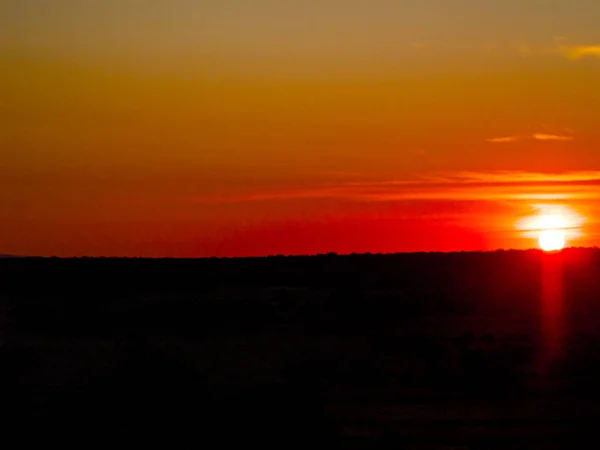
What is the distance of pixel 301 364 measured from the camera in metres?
27.8

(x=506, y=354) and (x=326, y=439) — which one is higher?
(x=506, y=354)

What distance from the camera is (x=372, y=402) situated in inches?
896

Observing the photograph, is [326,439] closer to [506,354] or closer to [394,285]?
[506,354]

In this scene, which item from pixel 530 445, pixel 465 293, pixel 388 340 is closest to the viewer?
pixel 530 445

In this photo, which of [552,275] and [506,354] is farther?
[552,275]

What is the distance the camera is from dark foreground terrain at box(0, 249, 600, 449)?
16047 millimetres

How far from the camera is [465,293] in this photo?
6103 centimetres

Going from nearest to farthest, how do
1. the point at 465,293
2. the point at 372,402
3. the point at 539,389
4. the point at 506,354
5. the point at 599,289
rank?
the point at 372,402, the point at 539,389, the point at 506,354, the point at 465,293, the point at 599,289

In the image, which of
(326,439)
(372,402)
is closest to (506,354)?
(372,402)

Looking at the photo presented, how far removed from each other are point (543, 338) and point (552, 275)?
127 ft

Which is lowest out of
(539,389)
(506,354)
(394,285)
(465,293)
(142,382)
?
(142,382)

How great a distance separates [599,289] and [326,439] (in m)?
53.8

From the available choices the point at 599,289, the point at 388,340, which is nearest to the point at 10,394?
the point at 388,340

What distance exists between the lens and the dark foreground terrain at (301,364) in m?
16.0
